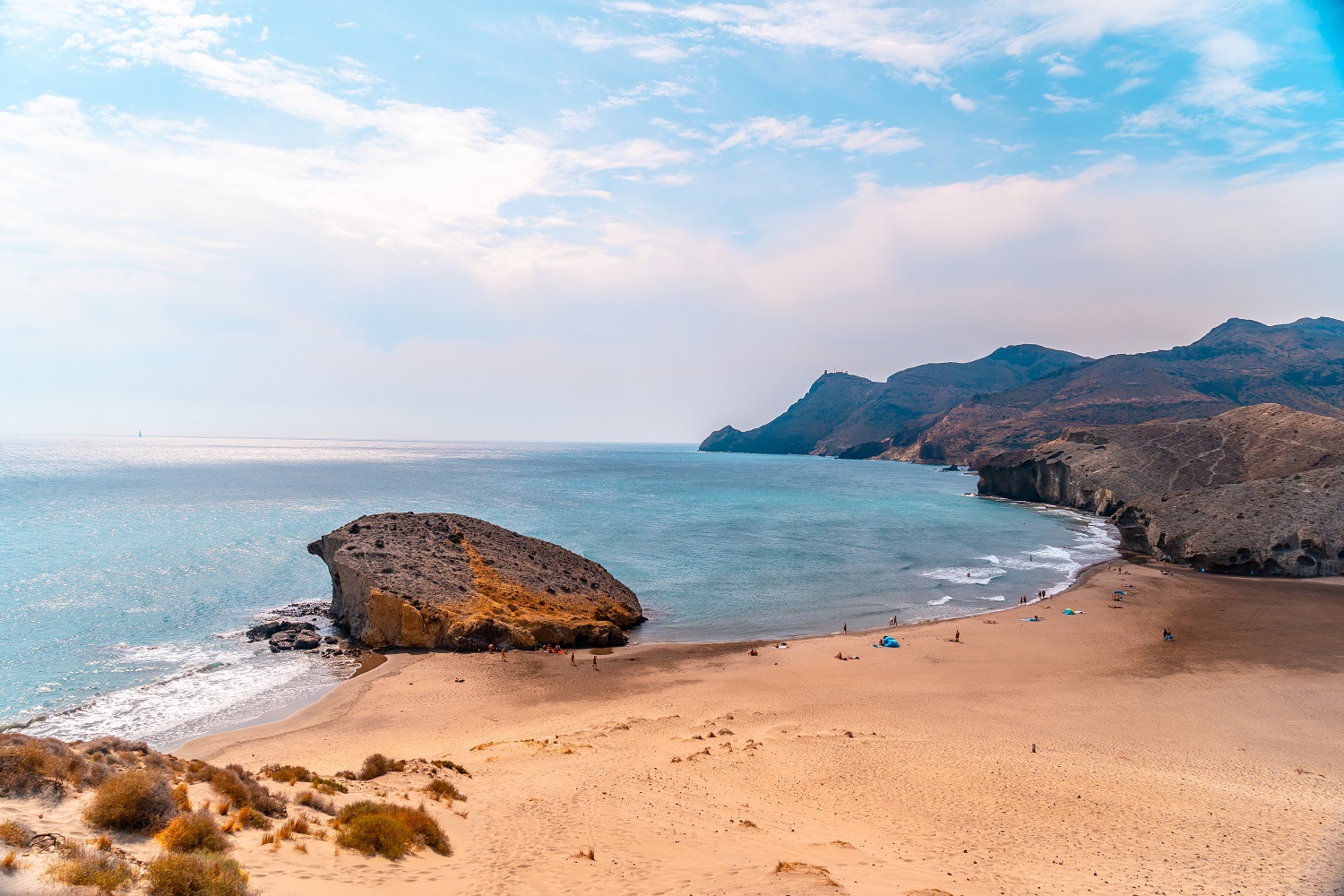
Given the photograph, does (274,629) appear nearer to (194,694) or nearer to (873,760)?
(194,694)

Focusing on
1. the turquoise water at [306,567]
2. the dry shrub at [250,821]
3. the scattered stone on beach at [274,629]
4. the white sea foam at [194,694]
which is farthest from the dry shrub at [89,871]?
the scattered stone on beach at [274,629]

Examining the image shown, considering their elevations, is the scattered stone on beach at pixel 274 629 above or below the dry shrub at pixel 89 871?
below

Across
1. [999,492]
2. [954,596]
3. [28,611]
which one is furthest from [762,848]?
[999,492]

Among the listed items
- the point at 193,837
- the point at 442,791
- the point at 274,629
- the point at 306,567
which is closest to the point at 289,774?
the point at 442,791

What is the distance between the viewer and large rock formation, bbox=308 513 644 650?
96.7 feet

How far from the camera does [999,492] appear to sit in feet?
360

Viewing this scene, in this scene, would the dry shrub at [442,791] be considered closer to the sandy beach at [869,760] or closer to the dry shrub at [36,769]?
the sandy beach at [869,760]

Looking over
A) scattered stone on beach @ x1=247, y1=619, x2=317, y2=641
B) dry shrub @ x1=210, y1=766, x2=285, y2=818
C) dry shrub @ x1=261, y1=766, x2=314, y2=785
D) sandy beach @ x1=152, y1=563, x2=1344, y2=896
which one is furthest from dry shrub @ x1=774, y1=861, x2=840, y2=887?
scattered stone on beach @ x1=247, y1=619, x2=317, y2=641

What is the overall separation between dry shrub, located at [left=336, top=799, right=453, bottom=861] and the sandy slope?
352mm

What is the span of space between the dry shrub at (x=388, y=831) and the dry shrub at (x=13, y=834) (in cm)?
388

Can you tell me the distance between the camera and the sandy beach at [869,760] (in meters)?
10.6

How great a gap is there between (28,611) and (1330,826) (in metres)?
51.4

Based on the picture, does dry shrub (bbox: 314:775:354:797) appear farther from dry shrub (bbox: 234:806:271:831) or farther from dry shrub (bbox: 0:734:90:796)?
dry shrub (bbox: 0:734:90:796)

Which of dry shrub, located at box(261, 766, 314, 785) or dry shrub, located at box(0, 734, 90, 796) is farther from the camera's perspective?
dry shrub, located at box(261, 766, 314, 785)
